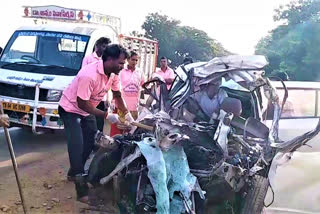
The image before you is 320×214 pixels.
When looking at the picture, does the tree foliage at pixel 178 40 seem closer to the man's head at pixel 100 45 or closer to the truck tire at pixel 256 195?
the man's head at pixel 100 45

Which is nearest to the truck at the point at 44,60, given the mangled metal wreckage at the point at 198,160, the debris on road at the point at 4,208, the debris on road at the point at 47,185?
the debris on road at the point at 47,185

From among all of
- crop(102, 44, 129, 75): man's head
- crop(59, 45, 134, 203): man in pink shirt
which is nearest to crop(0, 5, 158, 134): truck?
crop(59, 45, 134, 203): man in pink shirt

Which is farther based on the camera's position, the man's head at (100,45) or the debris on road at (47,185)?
the man's head at (100,45)

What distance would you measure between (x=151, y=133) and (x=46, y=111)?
2875mm

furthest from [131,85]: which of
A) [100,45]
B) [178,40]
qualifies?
[178,40]

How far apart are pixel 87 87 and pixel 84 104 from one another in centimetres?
17

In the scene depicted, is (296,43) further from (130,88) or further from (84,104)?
(84,104)

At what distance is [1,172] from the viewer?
5.23 meters

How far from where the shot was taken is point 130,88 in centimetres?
605

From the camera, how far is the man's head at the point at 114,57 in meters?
4.00

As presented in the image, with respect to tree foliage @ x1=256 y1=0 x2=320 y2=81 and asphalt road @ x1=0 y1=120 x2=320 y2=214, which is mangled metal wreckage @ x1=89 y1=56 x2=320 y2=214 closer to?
asphalt road @ x1=0 y1=120 x2=320 y2=214

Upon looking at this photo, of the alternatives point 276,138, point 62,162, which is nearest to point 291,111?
point 276,138

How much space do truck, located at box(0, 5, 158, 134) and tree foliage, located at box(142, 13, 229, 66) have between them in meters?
22.3

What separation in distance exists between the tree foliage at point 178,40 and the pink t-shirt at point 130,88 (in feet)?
79.9
